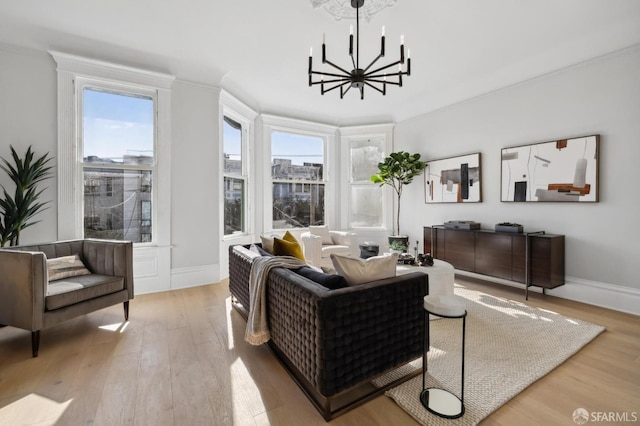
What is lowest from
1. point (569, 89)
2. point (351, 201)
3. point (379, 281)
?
point (379, 281)

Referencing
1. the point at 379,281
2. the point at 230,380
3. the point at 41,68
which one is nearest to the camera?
the point at 379,281

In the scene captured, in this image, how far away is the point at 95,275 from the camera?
2.80m

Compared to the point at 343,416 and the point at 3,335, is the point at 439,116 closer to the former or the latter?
the point at 343,416

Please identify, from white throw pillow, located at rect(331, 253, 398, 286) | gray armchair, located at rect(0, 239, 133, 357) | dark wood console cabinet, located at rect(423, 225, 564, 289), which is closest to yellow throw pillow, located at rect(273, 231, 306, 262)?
white throw pillow, located at rect(331, 253, 398, 286)

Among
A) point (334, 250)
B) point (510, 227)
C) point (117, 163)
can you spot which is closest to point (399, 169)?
point (334, 250)

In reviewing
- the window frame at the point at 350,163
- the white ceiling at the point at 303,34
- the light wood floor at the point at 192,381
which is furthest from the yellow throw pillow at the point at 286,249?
the window frame at the point at 350,163

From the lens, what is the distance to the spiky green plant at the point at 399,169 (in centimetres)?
507

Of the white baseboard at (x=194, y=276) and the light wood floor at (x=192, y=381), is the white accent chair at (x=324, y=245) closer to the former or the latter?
the white baseboard at (x=194, y=276)

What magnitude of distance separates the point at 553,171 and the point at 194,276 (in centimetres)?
502

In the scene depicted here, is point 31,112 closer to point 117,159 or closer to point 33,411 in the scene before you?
point 117,159

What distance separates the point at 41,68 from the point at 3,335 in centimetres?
289

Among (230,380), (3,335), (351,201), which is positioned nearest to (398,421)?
(230,380)

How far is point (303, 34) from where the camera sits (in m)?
3.14

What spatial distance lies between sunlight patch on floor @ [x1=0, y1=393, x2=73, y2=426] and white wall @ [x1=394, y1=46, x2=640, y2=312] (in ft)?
16.1
